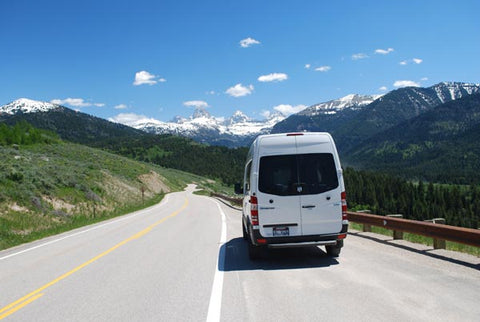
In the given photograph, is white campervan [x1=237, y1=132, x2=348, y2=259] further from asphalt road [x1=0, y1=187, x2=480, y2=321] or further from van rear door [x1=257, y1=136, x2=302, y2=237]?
asphalt road [x1=0, y1=187, x2=480, y2=321]

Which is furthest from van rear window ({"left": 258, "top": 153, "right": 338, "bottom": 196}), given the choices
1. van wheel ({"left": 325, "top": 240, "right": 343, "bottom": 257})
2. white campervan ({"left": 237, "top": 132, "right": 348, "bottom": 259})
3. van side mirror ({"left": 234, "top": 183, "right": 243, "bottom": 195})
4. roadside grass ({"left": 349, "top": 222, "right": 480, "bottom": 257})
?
roadside grass ({"left": 349, "top": 222, "right": 480, "bottom": 257})

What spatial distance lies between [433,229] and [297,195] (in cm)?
344

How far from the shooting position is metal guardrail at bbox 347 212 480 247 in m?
8.08

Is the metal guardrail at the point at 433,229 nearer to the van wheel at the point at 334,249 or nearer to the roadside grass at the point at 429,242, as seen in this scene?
the roadside grass at the point at 429,242

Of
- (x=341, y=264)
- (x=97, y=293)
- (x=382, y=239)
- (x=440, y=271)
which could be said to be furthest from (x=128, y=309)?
(x=382, y=239)

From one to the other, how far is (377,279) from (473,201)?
422 feet

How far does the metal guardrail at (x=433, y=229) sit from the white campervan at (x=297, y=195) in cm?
227

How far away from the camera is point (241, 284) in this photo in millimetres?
7062

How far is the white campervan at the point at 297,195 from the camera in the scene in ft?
28.1

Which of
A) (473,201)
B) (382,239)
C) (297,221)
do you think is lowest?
(473,201)

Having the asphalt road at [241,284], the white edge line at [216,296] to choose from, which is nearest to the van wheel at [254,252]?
the asphalt road at [241,284]

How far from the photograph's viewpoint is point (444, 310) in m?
5.25

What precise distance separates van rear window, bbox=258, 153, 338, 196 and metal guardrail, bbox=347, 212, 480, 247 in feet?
8.77

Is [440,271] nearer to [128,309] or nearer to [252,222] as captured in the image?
[252,222]
